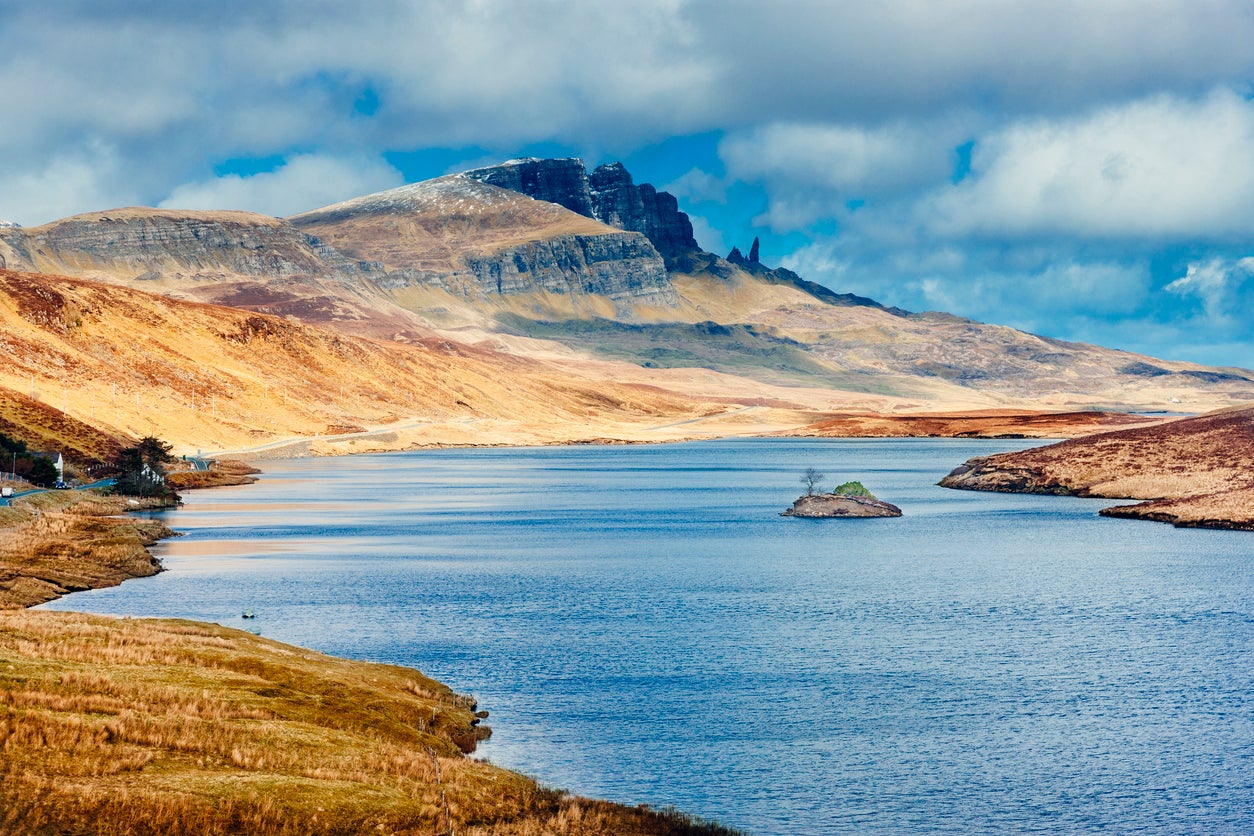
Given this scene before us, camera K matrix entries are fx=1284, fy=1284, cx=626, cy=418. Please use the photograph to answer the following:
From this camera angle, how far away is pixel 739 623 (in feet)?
196

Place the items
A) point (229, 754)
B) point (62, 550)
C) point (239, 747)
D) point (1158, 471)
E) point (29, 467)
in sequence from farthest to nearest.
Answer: point (1158, 471) → point (29, 467) → point (62, 550) → point (239, 747) → point (229, 754)

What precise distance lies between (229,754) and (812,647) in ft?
99.7

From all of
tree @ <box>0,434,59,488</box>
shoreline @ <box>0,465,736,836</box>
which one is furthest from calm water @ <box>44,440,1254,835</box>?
tree @ <box>0,434,59,488</box>

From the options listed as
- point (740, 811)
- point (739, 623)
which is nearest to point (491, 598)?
point (739, 623)

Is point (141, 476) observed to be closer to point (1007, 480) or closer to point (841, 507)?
point (841, 507)

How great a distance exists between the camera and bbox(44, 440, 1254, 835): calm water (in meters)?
34.1

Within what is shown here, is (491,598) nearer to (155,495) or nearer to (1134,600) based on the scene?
(1134,600)

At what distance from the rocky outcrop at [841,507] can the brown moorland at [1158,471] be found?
21.9 meters

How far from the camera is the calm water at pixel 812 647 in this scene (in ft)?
112

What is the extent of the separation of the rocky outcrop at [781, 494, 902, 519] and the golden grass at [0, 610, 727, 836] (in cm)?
8382

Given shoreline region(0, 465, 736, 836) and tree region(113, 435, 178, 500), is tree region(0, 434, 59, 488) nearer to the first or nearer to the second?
tree region(113, 435, 178, 500)

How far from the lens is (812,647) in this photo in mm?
53344

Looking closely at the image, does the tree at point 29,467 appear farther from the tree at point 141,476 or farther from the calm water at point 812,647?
the calm water at point 812,647

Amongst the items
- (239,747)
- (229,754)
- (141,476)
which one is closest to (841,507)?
(141,476)
